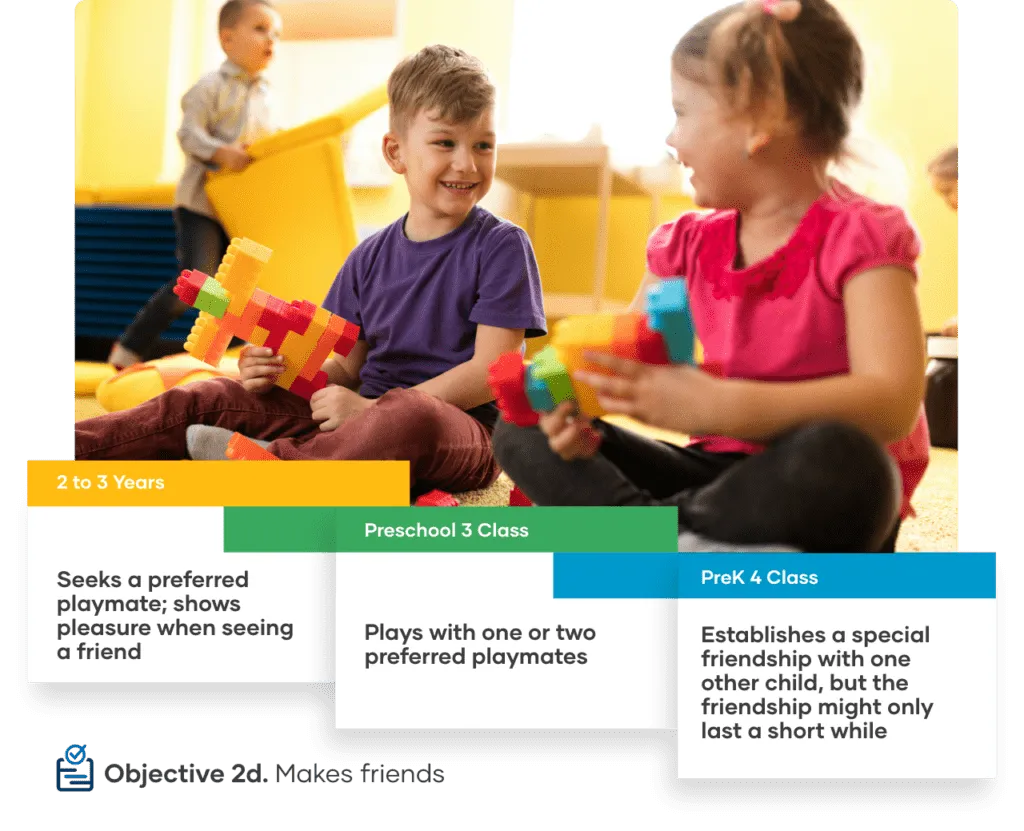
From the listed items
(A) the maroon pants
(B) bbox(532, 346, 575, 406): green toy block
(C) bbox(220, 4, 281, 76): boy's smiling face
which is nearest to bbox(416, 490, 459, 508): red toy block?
(A) the maroon pants

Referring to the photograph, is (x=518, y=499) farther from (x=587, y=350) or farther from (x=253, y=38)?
(x=253, y=38)

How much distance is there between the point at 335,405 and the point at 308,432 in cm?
3

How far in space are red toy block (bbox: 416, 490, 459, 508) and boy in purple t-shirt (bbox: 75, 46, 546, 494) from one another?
12mm

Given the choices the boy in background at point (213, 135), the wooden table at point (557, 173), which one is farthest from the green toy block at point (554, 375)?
the boy in background at point (213, 135)

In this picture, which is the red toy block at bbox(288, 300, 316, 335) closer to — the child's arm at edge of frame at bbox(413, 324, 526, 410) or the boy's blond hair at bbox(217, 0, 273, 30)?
the child's arm at edge of frame at bbox(413, 324, 526, 410)

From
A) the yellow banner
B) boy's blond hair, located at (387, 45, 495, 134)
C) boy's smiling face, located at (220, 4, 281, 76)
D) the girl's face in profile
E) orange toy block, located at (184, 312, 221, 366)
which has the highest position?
boy's smiling face, located at (220, 4, 281, 76)

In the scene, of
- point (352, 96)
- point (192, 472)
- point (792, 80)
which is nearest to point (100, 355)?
point (192, 472)

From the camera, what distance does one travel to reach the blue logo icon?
573 millimetres

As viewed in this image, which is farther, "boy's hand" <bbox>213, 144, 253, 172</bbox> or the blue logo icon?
"boy's hand" <bbox>213, 144, 253, 172</bbox>

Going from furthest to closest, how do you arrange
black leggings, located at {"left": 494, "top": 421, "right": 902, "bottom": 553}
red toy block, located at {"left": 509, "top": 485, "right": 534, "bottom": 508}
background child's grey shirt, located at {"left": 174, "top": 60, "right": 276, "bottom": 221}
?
background child's grey shirt, located at {"left": 174, "top": 60, "right": 276, "bottom": 221}, red toy block, located at {"left": 509, "top": 485, "right": 534, "bottom": 508}, black leggings, located at {"left": 494, "top": 421, "right": 902, "bottom": 553}

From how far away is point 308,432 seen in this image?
74 cm

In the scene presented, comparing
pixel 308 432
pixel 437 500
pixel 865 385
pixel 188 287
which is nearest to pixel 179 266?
pixel 188 287

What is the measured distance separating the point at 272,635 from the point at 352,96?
40 cm

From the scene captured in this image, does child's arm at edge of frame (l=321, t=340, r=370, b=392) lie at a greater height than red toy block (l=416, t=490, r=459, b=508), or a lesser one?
greater
